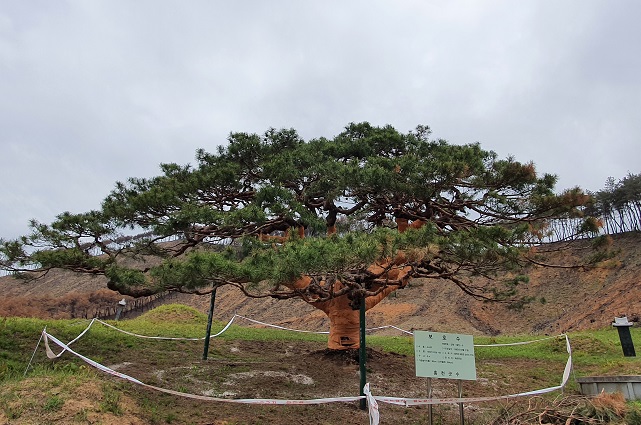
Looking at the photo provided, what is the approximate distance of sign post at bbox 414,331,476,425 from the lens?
4.66m

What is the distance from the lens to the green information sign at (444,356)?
4.66m

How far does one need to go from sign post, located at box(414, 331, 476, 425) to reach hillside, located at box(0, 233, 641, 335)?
1507cm

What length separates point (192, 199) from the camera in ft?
24.1

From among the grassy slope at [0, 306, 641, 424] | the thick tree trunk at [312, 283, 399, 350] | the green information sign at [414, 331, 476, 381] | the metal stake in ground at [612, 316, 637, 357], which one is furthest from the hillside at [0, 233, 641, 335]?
the green information sign at [414, 331, 476, 381]

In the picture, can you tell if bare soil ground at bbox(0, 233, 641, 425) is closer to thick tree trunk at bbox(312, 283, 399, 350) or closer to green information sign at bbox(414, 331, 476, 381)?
thick tree trunk at bbox(312, 283, 399, 350)

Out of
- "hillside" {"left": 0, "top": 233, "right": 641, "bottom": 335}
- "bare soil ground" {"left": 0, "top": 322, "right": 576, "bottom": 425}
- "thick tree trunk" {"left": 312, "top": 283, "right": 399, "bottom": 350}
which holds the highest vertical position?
"hillside" {"left": 0, "top": 233, "right": 641, "bottom": 335}

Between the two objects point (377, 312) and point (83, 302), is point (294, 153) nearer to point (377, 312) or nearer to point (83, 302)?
point (377, 312)

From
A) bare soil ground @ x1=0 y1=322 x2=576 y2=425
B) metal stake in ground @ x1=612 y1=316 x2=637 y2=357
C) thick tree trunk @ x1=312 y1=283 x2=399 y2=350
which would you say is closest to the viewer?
bare soil ground @ x1=0 y1=322 x2=576 y2=425

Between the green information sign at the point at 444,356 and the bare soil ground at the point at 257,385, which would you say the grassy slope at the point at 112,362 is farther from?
the green information sign at the point at 444,356

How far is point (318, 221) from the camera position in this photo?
708 cm

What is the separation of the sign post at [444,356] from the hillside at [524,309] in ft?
49.5

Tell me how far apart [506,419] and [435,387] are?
2631 millimetres

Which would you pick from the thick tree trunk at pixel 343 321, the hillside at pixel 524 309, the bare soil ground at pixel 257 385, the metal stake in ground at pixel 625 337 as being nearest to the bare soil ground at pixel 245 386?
the bare soil ground at pixel 257 385

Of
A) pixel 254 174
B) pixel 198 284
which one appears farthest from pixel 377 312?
pixel 198 284
